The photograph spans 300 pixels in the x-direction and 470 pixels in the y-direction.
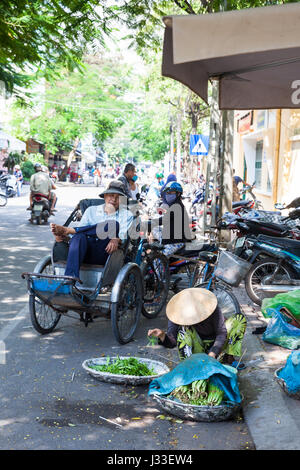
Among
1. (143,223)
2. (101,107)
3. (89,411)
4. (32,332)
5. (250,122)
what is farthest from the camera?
(101,107)

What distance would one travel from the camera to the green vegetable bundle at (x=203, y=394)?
392cm

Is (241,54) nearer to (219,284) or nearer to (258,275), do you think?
(219,284)

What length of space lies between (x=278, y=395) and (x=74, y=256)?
250cm

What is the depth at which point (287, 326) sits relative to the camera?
5.64 m

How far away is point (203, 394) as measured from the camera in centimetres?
395

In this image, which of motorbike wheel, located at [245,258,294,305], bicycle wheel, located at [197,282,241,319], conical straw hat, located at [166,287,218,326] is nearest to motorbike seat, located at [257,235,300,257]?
motorbike wheel, located at [245,258,294,305]

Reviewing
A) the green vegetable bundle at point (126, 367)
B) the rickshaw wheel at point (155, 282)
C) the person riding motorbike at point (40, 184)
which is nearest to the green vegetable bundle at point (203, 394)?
the green vegetable bundle at point (126, 367)

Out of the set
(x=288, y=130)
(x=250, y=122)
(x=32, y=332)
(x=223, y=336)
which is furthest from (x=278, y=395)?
(x=250, y=122)

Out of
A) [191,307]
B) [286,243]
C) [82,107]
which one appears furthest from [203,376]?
[82,107]

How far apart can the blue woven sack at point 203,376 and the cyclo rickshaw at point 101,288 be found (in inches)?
57.8

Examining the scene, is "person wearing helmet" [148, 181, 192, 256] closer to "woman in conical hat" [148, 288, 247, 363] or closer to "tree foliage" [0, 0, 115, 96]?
"woman in conical hat" [148, 288, 247, 363]

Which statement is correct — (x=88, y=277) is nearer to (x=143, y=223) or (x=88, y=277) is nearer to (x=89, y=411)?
(x=143, y=223)

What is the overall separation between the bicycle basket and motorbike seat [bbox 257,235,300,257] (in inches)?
47.0

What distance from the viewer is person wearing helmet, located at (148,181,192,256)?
7.52 meters
